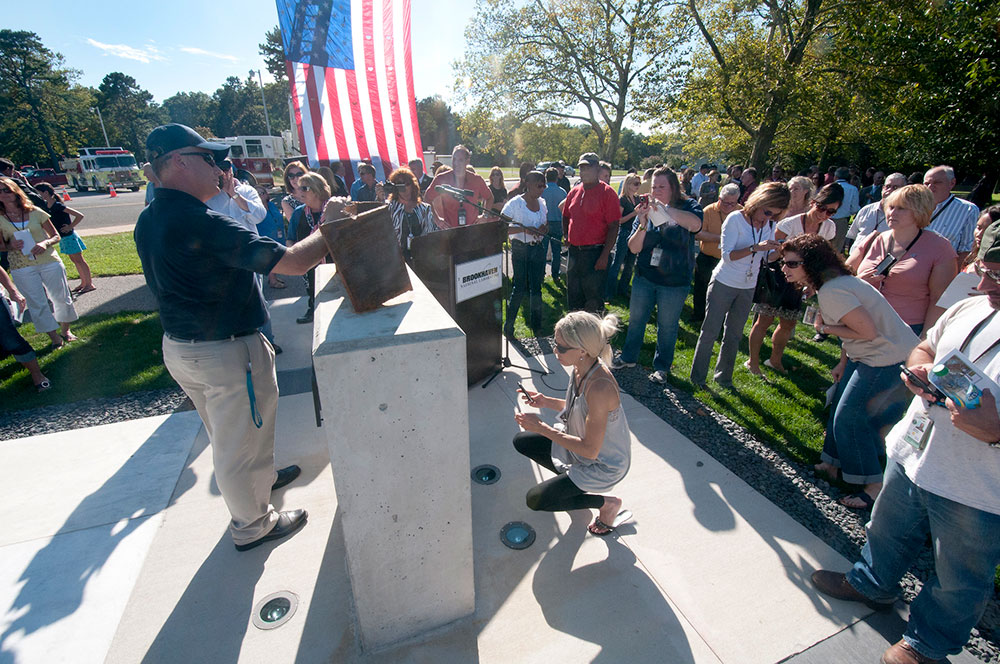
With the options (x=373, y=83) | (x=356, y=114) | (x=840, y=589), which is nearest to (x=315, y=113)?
(x=356, y=114)

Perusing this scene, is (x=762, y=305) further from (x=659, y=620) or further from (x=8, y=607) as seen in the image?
(x=8, y=607)

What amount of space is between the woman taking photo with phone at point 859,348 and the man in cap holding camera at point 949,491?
62 centimetres

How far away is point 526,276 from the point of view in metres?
5.82

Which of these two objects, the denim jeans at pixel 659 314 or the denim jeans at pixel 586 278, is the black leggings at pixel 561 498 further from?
the denim jeans at pixel 586 278

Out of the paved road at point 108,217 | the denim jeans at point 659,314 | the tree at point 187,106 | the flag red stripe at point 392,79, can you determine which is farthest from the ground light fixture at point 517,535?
the tree at point 187,106

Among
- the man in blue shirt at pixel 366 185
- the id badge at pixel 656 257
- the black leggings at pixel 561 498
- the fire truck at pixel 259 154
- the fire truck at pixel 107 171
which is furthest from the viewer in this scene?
the fire truck at pixel 107 171

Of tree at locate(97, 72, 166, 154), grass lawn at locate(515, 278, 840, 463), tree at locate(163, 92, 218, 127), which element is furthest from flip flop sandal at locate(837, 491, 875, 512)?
tree at locate(163, 92, 218, 127)

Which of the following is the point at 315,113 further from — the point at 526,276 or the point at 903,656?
the point at 903,656

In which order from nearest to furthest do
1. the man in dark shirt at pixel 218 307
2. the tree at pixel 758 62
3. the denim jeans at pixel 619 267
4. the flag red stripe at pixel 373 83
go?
the man in dark shirt at pixel 218 307
the denim jeans at pixel 619 267
the flag red stripe at pixel 373 83
the tree at pixel 758 62

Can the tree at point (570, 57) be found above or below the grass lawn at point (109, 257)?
above

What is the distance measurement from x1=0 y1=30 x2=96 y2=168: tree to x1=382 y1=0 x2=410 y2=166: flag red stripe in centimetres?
5255

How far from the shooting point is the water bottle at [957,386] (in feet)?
5.20

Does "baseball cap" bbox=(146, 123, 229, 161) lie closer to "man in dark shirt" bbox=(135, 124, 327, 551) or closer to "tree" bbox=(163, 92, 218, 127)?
"man in dark shirt" bbox=(135, 124, 327, 551)

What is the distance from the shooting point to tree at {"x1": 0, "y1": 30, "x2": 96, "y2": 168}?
4162 centimetres
